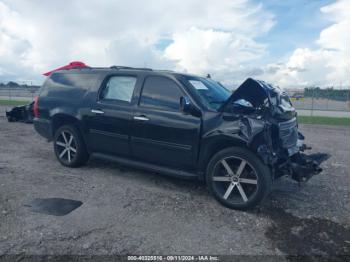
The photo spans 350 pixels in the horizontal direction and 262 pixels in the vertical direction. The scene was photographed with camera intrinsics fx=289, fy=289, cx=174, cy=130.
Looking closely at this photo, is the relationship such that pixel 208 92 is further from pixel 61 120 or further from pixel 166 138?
pixel 61 120

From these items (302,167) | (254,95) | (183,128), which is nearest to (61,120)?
(183,128)

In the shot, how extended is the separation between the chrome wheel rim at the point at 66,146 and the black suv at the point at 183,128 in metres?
0.02

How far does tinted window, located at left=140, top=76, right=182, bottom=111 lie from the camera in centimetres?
428

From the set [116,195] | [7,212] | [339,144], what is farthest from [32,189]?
[339,144]

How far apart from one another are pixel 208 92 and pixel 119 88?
1.51m

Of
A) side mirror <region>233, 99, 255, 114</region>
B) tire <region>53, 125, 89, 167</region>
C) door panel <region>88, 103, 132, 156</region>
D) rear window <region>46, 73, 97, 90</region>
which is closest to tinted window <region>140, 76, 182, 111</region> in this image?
door panel <region>88, 103, 132, 156</region>

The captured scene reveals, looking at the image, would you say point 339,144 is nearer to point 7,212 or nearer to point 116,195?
point 116,195

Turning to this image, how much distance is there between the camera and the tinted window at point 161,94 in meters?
4.28

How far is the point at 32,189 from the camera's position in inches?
171

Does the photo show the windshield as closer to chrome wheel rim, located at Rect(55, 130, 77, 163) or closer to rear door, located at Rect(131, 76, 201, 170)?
rear door, located at Rect(131, 76, 201, 170)

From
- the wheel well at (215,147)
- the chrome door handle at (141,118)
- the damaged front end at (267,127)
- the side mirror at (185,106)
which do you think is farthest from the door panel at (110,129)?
the damaged front end at (267,127)

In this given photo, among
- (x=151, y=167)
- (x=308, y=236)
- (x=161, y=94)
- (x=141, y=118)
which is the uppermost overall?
(x=161, y=94)

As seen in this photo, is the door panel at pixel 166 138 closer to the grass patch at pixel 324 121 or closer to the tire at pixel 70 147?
the tire at pixel 70 147

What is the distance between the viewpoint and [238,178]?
12.5 feet
